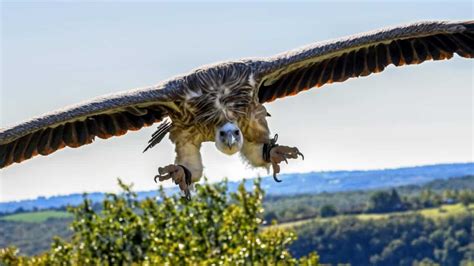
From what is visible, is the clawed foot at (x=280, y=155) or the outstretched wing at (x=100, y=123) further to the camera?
the clawed foot at (x=280, y=155)

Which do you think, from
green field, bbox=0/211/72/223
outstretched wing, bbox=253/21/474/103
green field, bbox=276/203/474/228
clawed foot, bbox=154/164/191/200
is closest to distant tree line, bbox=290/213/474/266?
green field, bbox=276/203/474/228

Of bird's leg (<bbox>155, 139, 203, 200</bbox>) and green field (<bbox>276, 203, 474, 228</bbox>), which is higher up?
green field (<bbox>276, 203, 474, 228</bbox>)

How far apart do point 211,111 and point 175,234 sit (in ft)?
108

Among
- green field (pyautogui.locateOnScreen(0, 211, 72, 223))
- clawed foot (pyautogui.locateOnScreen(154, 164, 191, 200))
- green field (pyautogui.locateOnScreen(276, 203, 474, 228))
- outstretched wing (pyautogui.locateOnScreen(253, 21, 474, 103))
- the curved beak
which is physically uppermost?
green field (pyautogui.locateOnScreen(0, 211, 72, 223))

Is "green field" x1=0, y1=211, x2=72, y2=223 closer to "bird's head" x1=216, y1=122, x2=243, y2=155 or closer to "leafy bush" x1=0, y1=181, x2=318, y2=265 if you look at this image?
"leafy bush" x1=0, y1=181, x2=318, y2=265

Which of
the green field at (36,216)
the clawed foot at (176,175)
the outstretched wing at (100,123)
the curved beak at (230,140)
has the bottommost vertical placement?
the clawed foot at (176,175)

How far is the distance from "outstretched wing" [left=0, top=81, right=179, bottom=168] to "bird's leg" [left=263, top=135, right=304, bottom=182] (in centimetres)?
128

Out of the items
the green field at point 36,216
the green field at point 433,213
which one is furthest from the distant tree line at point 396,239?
the green field at point 36,216

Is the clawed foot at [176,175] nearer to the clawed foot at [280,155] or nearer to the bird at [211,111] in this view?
the bird at [211,111]

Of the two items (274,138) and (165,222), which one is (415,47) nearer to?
(274,138)

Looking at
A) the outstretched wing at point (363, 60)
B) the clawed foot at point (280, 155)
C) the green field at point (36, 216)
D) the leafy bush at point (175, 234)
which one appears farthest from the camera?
the green field at point (36, 216)

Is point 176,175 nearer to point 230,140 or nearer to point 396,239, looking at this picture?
point 230,140

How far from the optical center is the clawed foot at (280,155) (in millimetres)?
17906

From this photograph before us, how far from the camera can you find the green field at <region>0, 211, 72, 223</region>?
18112 cm
